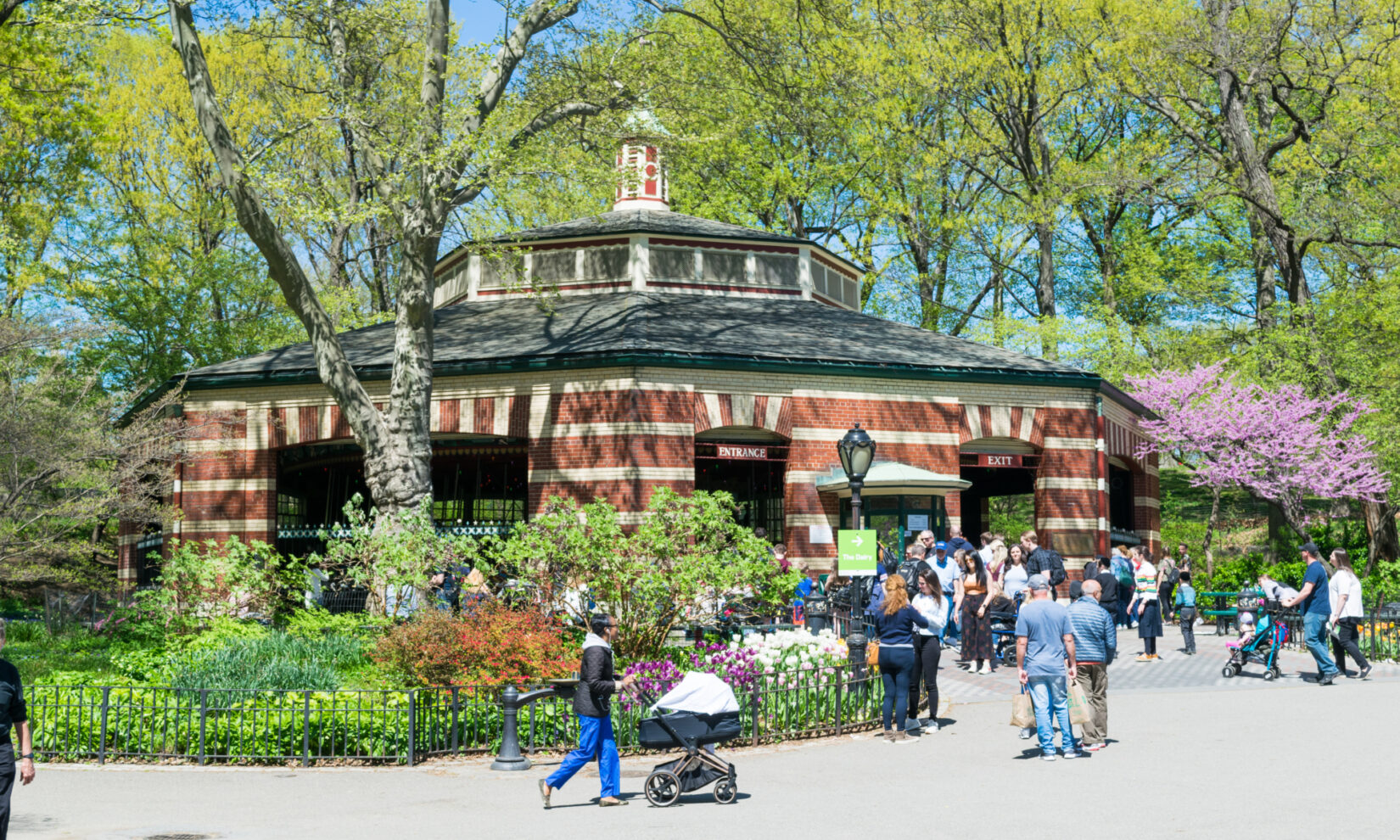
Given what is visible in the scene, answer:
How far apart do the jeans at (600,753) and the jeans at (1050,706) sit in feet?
13.0

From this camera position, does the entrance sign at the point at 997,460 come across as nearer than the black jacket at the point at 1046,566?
No

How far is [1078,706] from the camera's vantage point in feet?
38.2

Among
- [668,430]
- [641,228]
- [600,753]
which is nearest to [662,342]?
[668,430]

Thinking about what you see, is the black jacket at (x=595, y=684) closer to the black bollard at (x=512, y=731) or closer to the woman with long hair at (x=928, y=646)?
the black bollard at (x=512, y=731)

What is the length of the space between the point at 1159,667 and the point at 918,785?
30.1 feet

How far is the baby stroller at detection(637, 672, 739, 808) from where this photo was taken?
10.0 meters

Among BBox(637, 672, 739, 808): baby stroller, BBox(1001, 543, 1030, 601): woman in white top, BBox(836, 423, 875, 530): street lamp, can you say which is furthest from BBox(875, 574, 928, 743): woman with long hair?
BBox(1001, 543, 1030, 601): woman in white top

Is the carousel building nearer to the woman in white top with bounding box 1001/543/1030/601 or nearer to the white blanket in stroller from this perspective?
the woman in white top with bounding box 1001/543/1030/601

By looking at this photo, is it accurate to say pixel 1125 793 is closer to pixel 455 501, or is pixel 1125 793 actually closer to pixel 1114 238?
pixel 455 501

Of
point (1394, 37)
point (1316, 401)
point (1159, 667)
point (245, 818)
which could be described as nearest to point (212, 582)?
point (245, 818)

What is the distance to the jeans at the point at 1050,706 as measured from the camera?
1166cm

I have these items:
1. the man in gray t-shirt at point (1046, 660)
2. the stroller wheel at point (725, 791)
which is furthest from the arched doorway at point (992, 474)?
the stroller wheel at point (725, 791)

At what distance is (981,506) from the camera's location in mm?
33562

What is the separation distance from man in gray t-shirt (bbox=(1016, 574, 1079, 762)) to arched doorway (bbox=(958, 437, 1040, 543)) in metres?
13.4
